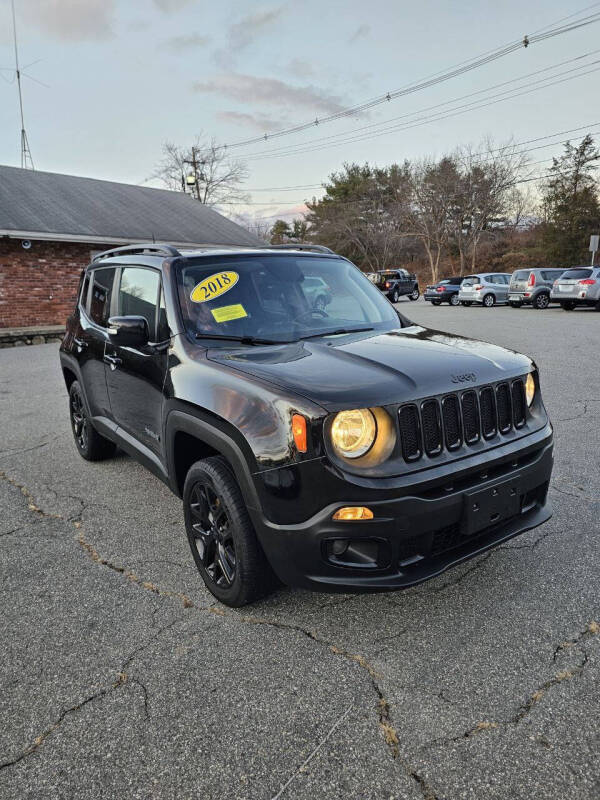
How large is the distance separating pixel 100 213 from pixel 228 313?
20.2 meters

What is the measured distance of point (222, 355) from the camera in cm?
289

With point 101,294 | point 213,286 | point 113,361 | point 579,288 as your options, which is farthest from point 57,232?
point 579,288

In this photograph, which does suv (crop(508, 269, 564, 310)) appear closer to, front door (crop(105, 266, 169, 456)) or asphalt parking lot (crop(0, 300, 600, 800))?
asphalt parking lot (crop(0, 300, 600, 800))

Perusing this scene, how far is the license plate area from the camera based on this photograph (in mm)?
2359

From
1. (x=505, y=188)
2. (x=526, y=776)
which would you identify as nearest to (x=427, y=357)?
(x=526, y=776)

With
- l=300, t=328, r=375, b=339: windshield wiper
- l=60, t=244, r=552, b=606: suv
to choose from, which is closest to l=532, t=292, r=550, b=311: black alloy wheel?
l=60, t=244, r=552, b=606: suv

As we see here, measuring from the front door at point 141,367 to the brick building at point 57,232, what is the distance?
15.1 meters

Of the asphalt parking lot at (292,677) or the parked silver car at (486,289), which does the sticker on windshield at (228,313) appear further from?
the parked silver car at (486,289)

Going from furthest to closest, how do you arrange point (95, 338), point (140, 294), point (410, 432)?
point (95, 338), point (140, 294), point (410, 432)

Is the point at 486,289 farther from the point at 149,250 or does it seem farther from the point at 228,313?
the point at 228,313

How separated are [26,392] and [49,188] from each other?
15762mm

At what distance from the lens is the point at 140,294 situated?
370 cm

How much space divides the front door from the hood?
20.1 inches

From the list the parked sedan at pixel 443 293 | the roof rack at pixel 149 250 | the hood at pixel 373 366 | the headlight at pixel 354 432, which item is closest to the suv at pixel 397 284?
the parked sedan at pixel 443 293
